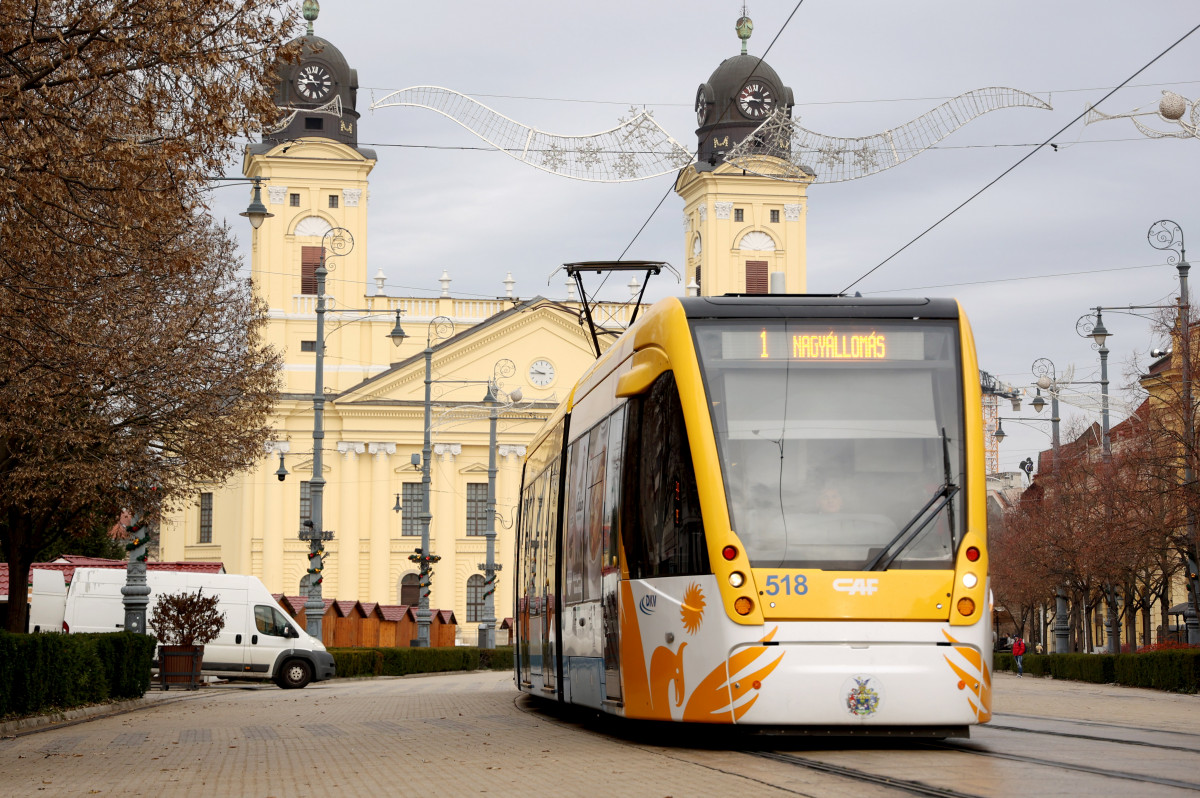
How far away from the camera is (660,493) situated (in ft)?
40.3

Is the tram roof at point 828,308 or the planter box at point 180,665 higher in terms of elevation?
the tram roof at point 828,308

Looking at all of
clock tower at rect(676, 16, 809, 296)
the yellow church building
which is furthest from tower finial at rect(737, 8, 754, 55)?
the yellow church building

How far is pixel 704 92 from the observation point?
74.4 metres

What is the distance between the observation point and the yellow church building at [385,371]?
77.4 metres

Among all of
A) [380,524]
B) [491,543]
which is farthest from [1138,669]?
[380,524]

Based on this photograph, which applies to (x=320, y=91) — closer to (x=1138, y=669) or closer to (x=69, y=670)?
(x=1138, y=669)

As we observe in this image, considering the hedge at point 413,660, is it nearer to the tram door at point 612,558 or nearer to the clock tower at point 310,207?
the clock tower at point 310,207

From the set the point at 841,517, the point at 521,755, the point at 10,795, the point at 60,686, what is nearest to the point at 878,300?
the point at 841,517

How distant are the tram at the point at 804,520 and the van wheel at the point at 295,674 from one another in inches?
924

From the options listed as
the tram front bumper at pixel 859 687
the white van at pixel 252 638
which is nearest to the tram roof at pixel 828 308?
the tram front bumper at pixel 859 687

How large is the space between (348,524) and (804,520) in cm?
7076

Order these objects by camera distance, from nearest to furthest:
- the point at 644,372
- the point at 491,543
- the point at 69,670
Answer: the point at 644,372, the point at 69,670, the point at 491,543

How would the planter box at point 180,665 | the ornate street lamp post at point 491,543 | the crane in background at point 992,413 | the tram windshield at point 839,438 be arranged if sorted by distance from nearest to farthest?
the tram windshield at point 839,438 < the planter box at point 180,665 < the ornate street lamp post at point 491,543 < the crane in background at point 992,413

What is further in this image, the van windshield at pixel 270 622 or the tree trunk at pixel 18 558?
the van windshield at pixel 270 622
